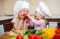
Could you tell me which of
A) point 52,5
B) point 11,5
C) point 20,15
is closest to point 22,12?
point 20,15

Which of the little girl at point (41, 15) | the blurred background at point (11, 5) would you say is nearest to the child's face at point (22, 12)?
the little girl at point (41, 15)

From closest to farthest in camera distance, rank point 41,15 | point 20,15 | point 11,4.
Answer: point 20,15
point 41,15
point 11,4

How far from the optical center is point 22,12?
6.88 ft

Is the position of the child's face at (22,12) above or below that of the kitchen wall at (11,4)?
below

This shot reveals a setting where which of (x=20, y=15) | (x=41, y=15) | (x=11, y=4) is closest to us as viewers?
(x=20, y=15)

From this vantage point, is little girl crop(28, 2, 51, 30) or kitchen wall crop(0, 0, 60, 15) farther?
kitchen wall crop(0, 0, 60, 15)

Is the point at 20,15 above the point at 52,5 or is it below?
below

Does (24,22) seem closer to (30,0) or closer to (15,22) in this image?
(15,22)

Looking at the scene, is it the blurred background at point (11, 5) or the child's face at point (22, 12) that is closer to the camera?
the child's face at point (22, 12)

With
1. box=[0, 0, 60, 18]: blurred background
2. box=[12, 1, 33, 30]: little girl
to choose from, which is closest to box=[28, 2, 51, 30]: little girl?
box=[12, 1, 33, 30]: little girl

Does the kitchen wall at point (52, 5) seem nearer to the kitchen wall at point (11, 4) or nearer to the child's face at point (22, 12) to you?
the kitchen wall at point (11, 4)

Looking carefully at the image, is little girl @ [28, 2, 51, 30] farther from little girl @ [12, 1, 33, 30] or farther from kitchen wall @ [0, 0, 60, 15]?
kitchen wall @ [0, 0, 60, 15]

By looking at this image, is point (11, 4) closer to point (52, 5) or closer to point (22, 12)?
point (52, 5)

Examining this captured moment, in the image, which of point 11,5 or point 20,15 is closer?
point 20,15
